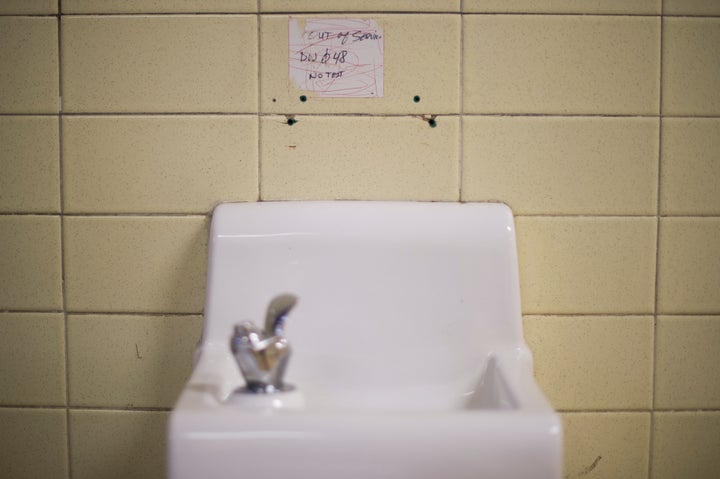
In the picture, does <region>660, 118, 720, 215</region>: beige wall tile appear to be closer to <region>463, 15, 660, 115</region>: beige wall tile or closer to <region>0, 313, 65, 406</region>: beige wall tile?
<region>463, 15, 660, 115</region>: beige wall tile

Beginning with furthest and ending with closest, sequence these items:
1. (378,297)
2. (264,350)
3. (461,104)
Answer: (461,104), (378,297), (264,350)

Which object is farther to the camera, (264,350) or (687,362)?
(687,362)

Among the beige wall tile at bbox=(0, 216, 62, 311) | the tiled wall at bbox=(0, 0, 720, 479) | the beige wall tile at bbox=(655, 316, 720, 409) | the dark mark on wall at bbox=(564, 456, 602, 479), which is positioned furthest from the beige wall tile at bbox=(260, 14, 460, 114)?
the dark mark on wall at bbox=(564, 456, 602, 479)

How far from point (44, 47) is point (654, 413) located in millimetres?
1456

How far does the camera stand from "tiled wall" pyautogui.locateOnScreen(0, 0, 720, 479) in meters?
1.18

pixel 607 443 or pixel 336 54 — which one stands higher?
pixel 336 54

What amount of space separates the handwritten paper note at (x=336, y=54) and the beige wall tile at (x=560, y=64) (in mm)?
184

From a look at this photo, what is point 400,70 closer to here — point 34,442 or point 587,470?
point 587,470

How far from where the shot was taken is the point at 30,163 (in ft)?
3.98

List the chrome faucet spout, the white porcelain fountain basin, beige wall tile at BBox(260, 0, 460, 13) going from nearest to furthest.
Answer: the chrome faucet spout
the white porcelain fountain basin
beige wall tile at BBox(260, 0, 460, 13)

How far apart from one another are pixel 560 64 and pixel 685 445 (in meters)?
0.82

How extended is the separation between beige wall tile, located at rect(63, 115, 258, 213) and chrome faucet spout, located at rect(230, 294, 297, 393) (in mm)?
Result: 373

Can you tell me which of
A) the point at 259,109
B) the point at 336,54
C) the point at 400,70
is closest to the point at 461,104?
the point at 400,70

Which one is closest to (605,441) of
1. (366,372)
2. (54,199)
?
(366,372)
